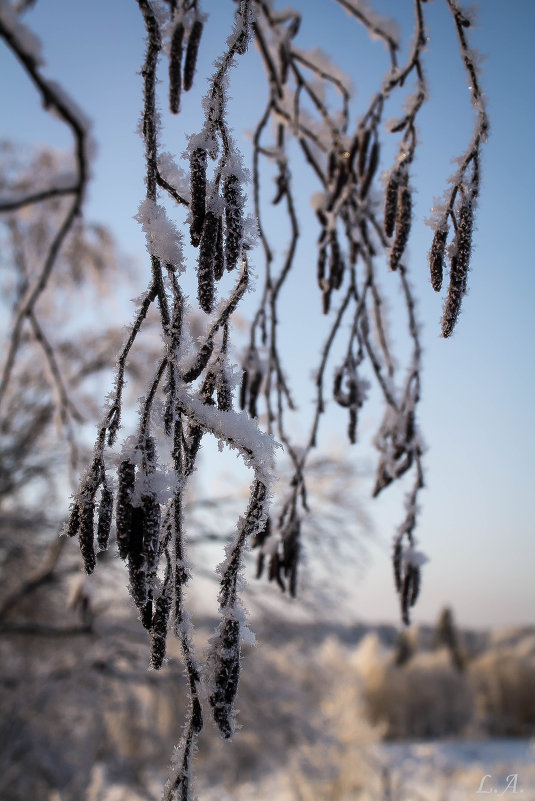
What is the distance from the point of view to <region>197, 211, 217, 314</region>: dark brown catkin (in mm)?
506

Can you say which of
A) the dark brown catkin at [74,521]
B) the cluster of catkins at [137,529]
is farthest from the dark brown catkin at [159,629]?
the dark brown catkin at [74,521]

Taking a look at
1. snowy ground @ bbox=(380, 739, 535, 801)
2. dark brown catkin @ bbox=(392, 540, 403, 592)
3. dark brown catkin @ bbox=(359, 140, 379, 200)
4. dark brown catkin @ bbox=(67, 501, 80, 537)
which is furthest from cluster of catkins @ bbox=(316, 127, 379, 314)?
snowy ground @ bbox=(380, 739, 535, 801)

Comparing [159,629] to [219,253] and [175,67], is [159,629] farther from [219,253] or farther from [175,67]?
[175,67]

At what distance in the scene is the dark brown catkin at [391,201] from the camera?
2.62 feet

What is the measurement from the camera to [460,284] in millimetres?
595

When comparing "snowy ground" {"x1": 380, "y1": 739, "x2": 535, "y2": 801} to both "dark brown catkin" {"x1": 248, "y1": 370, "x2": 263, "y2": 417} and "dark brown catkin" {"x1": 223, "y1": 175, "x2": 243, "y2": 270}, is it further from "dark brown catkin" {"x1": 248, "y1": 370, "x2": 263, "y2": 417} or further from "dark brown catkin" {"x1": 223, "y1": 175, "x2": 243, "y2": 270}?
"dark brown catkin" {"x1": 223, "y1": 175, "x2": 243, "y2": 270}

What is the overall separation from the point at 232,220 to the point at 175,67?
23 centimetres

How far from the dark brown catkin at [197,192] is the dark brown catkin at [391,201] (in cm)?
35

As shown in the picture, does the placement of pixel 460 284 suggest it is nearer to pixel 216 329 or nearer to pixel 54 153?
pixel 216 329

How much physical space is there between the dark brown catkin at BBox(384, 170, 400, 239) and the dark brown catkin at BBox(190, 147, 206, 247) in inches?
13.8

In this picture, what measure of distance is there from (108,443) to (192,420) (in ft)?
0.27

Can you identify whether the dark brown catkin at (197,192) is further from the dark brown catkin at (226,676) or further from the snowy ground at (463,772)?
the snowy ground at (463,772)

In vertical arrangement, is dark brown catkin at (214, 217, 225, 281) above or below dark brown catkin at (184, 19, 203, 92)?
below

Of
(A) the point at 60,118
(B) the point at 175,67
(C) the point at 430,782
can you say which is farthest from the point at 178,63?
(C) the point at 430,782
